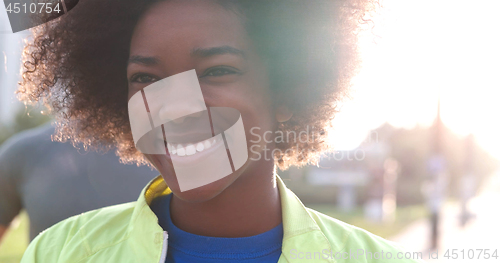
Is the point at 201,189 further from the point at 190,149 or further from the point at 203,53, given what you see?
the point at 203,53

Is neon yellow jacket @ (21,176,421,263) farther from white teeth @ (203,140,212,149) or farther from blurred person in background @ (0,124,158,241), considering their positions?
blurred person in background @ (0,124,158,241)

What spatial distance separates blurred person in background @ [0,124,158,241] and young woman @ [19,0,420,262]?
33 centimetres

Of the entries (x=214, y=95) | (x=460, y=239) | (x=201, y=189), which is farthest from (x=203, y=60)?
(x=460, y=239)

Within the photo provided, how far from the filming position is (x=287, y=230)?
1.83 meters

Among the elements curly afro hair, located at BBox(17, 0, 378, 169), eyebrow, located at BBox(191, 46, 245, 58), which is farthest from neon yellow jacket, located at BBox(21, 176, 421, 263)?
eyebrow, located at BBox(191, 46, 245, 58)

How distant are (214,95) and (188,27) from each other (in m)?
0.29

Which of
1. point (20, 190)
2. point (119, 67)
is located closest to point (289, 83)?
point (119, 67)

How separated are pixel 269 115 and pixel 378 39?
2.59 ft

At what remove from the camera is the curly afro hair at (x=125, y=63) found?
2.09 metres

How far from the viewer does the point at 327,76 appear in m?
2.29

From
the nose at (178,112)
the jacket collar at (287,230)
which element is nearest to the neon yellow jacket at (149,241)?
the jacket collar at (287,230)

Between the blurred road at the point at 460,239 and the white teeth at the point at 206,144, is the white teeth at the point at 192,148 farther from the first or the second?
the blurred road at the point at 460,239

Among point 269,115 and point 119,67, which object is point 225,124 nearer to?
point 269,115

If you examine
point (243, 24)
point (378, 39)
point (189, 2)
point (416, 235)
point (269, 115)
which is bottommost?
point (416, 235)
